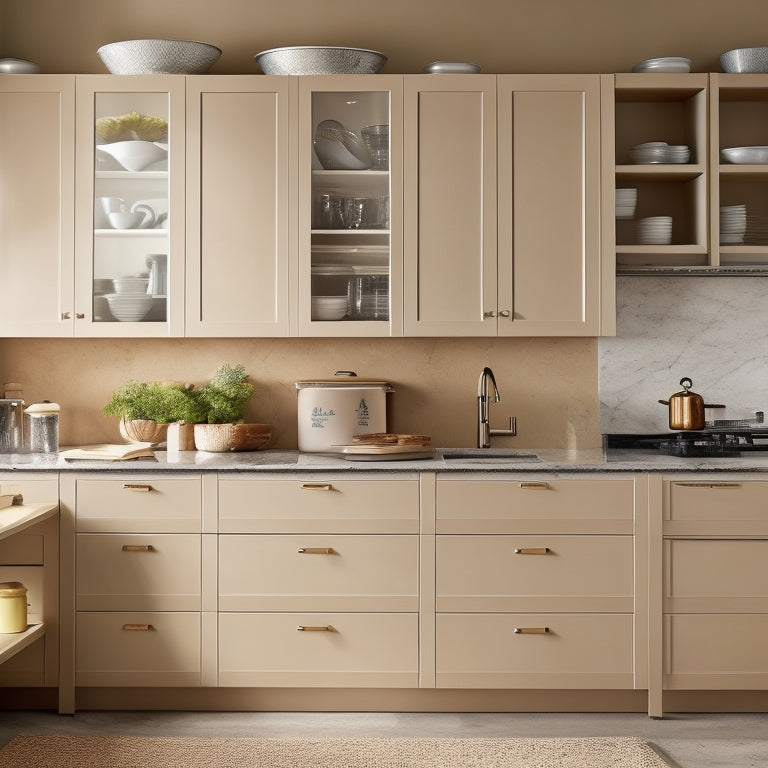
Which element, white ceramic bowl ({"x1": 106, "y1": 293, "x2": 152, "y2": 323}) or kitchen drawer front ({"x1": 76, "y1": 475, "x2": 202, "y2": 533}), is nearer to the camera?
kitchen drawer front ({"x1": 76, "y1": 475, "x2": 202, "y2": 533})

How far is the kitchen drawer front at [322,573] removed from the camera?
119 inches

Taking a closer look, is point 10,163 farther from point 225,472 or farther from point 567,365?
point 567,365

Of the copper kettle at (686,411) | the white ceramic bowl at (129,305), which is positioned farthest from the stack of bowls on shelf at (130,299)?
the copper kettle at (686,411)

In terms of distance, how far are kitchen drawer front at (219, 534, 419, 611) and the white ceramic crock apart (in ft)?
1.62

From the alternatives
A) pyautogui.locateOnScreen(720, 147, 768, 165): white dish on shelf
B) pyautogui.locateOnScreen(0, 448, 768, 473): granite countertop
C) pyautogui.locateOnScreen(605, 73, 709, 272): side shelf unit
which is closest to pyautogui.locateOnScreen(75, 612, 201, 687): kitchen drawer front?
pyautogui.locateOnScreen(0, 448, 768, 473): granite countertop

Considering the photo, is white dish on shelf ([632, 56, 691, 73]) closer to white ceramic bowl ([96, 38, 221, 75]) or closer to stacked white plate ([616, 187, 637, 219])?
stacked white plate ([616, 187, 637, 219])

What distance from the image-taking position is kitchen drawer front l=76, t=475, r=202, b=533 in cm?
303

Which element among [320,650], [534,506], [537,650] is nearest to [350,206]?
[534,506]

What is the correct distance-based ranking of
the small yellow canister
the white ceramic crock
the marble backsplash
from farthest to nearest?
1. the marble backsplash
2. the white ceramic crock
3. the small yellow canister

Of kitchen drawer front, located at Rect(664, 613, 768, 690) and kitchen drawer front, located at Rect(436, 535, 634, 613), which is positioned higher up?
kitchen drawer front, located at Rect(436, 535, 634, 613)

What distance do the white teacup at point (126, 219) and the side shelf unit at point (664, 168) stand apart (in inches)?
65.6

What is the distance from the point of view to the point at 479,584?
3027mm

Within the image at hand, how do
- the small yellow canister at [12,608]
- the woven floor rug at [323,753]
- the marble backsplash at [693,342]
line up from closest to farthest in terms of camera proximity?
the woven floor rug at [323,753] → the small yellow canister at [12,608] → the marble backsplash at [693,342]

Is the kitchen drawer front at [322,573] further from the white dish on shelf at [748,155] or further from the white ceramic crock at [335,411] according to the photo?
the white dish on shelf at [748,155]
